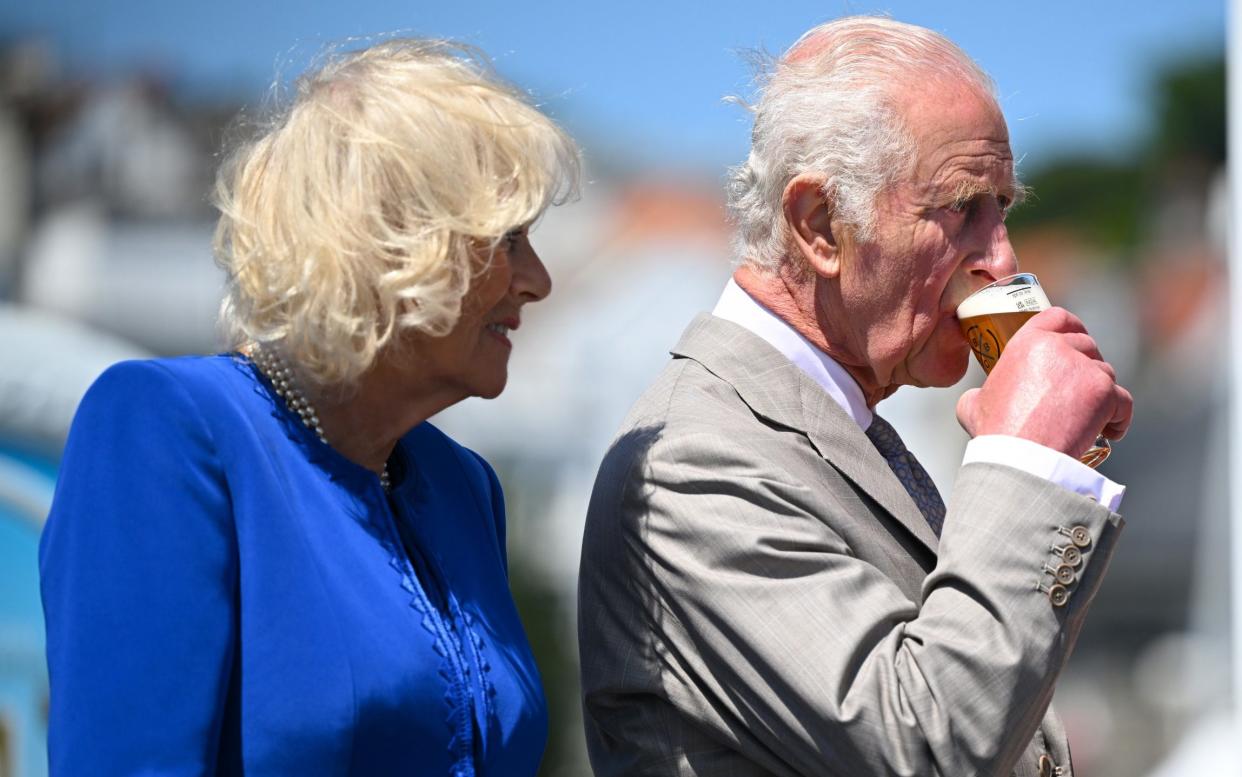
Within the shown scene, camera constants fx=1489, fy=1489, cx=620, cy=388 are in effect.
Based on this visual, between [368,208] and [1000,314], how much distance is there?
102 cm

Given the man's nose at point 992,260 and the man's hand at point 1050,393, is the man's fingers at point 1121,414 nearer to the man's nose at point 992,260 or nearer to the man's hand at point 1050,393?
A: the man's hand at point 1050,393

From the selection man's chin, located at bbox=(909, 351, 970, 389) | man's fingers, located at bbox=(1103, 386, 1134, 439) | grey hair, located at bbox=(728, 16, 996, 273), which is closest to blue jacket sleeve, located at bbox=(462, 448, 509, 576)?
grey hair, located at bbox=(728, 16, 996, 273)

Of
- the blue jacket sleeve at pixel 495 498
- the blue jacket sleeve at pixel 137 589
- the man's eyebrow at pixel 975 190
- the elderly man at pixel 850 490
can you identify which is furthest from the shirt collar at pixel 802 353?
the blue jacket sleeve at pixel 137 589

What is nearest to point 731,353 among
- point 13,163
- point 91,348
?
point 91,348

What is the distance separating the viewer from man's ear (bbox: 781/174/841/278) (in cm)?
244

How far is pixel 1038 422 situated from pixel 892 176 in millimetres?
509

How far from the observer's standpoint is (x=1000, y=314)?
2.35 m

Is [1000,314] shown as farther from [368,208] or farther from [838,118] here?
[368,208]

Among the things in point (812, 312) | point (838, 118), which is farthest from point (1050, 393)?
point (838, 118)

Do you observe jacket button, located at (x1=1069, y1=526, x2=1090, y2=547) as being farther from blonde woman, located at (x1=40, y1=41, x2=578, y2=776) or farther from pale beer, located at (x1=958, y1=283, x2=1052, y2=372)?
blonde woman, located at (x1=40, y1=41, x2=578, y2=776)

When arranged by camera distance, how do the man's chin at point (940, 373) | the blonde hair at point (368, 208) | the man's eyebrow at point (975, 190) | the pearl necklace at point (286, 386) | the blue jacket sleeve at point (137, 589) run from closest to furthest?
the blue jacket sleeve at point (137, 589)
the blonde hair at point (368, 208)
the pearl necklace at point (286, 386)
the man's eyebrow at point (975, 190)
the man's chin at point (940, 373)

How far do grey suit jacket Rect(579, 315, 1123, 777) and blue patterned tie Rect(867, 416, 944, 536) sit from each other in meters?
0.19

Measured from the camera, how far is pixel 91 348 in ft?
12.4

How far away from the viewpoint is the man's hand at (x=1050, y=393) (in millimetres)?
2109
